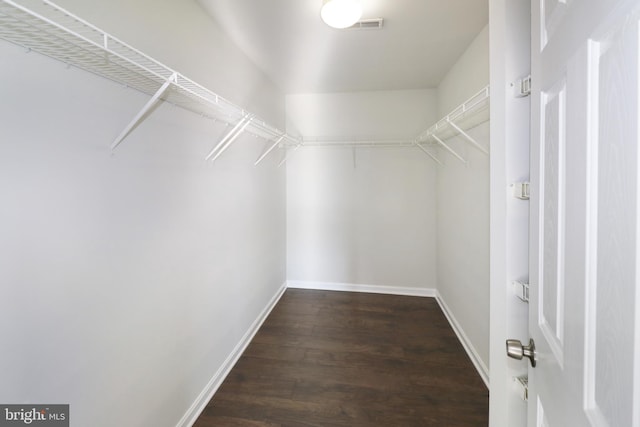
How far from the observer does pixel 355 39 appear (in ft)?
7.18

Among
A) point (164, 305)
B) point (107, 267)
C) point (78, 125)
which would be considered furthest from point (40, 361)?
point (78, 125)

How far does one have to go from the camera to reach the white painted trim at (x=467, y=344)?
207 cm

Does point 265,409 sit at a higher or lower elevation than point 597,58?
lower

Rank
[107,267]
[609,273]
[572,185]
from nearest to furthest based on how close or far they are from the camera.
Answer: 1. [609,273]
2. [572,185]
3. [107,267]

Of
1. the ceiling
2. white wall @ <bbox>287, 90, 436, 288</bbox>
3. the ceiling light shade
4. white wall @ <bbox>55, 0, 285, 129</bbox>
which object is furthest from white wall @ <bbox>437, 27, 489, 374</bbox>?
white wall @ <bbox>55, 0, 285, 129</bbox>

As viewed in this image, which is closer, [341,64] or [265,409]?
[265,409]

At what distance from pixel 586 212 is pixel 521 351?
0.48 m

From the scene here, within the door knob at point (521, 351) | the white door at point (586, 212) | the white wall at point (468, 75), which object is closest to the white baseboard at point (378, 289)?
the white wall at point (468, 75)

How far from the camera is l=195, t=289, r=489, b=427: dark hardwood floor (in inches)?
69.5

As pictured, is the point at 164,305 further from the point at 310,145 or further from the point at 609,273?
the point at 310,145

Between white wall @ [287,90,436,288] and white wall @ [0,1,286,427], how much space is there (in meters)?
1.80

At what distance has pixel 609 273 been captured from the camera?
440 mm

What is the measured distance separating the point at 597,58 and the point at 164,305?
181 centimetres

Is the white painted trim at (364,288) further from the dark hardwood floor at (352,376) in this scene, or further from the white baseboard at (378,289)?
the dark hardwood floor at (352,376)
